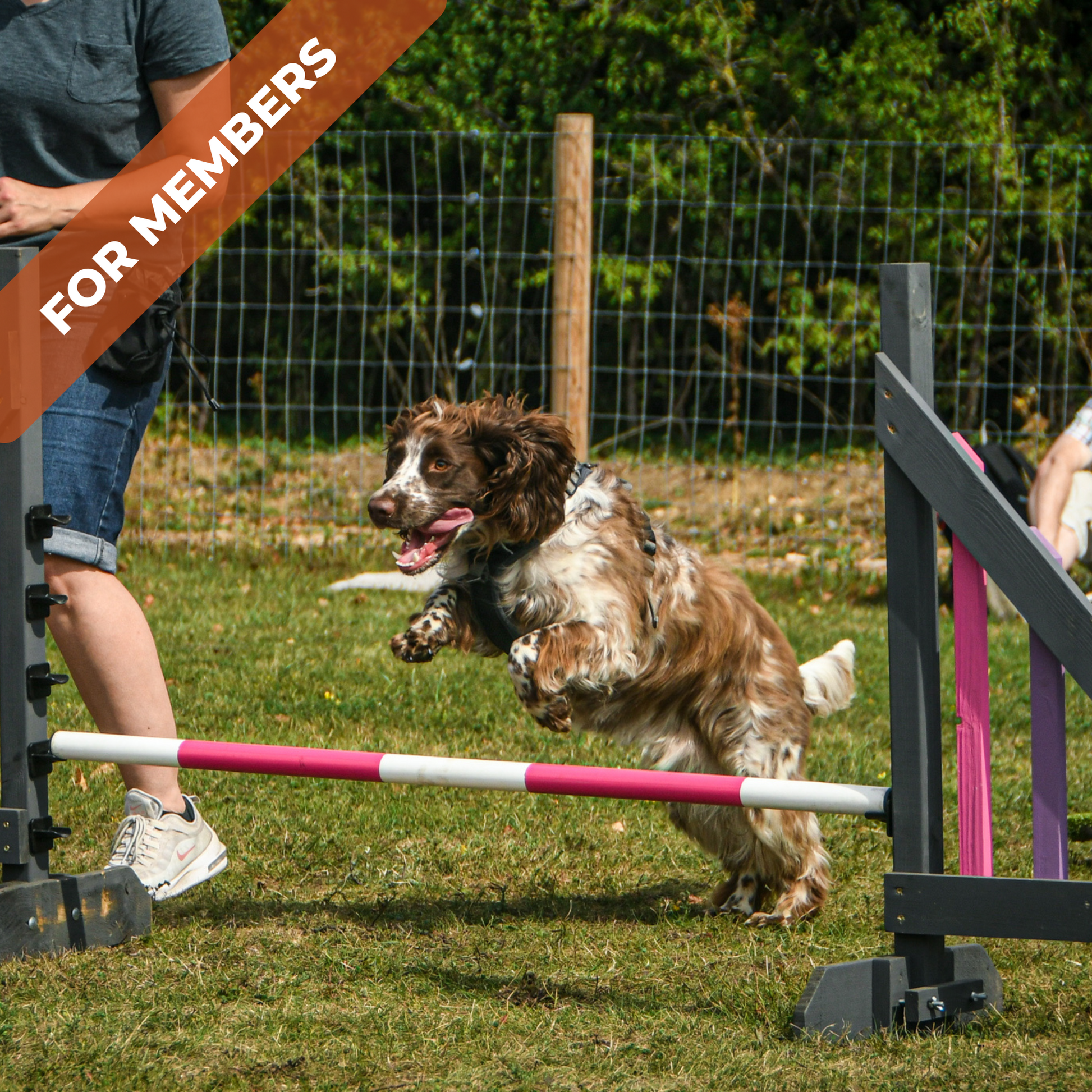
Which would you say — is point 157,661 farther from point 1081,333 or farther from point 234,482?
point 1081,333

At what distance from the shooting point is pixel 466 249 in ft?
44.5

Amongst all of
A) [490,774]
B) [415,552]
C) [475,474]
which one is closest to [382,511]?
[415,552]

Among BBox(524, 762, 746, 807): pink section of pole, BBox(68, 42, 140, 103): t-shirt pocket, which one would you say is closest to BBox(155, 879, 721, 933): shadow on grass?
BBox(524, 762, 746, 807): pink section of pole

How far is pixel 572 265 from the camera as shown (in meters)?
7.92

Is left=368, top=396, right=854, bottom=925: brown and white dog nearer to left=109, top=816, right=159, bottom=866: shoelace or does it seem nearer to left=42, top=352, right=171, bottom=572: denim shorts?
left=42, top=352, right=171, bottom=572: denim shorts

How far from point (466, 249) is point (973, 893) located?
11.6 meters

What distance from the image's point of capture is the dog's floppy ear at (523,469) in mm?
3469

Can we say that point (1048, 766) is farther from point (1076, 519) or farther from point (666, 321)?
point (666, 321)

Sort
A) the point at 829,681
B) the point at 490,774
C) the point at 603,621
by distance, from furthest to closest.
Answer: the point at 829,681, the point at 603,621, the point at 490,774

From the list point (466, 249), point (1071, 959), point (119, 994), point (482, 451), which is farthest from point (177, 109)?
point (466, 249)

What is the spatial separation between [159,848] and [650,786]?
53.7 inches

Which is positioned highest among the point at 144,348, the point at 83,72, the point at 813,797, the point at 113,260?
the point at 83,72

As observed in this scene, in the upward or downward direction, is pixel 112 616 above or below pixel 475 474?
below

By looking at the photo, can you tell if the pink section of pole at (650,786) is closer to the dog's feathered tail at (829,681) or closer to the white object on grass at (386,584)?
the dog's feathered tail at (829,681)
